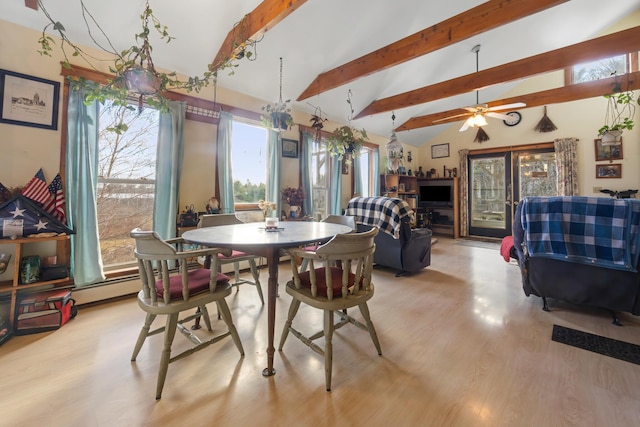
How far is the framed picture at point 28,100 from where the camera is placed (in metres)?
2.21

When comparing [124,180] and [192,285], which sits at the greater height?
[124,180]

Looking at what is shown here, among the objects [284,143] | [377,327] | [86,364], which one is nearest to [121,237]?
[86,364]

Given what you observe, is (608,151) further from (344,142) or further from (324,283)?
(324,283)

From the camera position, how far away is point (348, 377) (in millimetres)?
1598

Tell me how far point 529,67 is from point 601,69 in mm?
3014

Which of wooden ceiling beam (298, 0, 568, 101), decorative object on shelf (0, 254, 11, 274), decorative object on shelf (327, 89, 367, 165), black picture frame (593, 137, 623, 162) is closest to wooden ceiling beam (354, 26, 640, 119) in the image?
wooden ceiling beam (298, 0, 568, 101)

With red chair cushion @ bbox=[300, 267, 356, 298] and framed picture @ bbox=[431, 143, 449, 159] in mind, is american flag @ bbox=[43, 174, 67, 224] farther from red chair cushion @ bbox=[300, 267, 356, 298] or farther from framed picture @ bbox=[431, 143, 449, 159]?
framed picture @ bbox=[431, 143, 449, 159]

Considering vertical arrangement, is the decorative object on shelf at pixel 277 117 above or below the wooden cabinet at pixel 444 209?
above

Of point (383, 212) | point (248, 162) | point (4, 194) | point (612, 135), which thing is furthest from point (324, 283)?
point (612, 135)

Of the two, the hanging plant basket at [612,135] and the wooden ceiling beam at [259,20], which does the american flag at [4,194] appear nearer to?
the wooden ceiling beam at [259,20]

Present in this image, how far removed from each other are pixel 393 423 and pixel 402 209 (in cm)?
251

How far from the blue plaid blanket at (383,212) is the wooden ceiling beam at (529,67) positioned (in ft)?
7.41

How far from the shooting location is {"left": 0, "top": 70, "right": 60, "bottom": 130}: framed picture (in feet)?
7.23

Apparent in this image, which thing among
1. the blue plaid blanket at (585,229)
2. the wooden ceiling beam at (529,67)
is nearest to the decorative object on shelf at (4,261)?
the blue plaid blanket at (585,229)
